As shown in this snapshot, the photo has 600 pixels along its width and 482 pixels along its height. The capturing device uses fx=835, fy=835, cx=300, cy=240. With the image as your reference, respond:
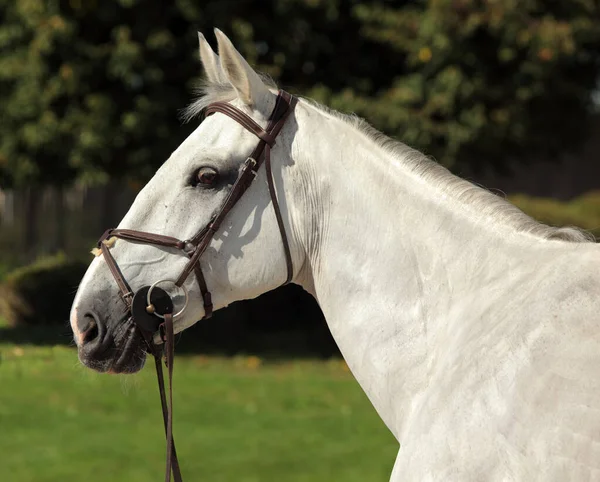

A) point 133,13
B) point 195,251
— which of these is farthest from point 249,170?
point 133,13

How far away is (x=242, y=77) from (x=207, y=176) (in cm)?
34

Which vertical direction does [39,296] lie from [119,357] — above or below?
below

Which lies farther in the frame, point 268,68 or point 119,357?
point 268,68

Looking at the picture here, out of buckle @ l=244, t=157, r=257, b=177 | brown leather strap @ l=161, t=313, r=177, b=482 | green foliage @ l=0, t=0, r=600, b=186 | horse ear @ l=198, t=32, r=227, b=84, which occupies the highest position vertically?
horse ear @ l=198, t=32, r=227, b=84

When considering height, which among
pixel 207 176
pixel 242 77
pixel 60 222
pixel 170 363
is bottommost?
pixel 60 222

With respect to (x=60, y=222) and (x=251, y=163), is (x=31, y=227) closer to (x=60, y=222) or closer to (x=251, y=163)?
(x=60, y=222)

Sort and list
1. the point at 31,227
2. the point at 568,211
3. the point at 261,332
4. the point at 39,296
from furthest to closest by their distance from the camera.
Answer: the point at 31,227 < the point at 261,332 < the point at 568,211 < the point at 39,296

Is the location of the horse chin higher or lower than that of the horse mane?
lower

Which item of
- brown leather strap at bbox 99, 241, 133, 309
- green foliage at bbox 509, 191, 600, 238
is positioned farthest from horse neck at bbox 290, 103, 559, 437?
green foliage at bbox 509, 191, 600, 238

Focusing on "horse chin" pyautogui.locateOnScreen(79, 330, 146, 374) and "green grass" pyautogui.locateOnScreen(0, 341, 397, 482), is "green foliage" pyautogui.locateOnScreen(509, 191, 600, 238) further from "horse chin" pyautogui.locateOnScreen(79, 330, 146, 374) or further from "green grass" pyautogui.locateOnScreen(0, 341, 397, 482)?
"horse chin" pyautogui.locateOnScreen(79, 330, 146, 374)

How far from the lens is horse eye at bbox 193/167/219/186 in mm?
2730

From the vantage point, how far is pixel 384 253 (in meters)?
2.71

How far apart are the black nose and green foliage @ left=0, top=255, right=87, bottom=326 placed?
860 centimetres

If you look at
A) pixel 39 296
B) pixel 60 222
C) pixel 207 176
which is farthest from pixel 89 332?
pixel 60 222
